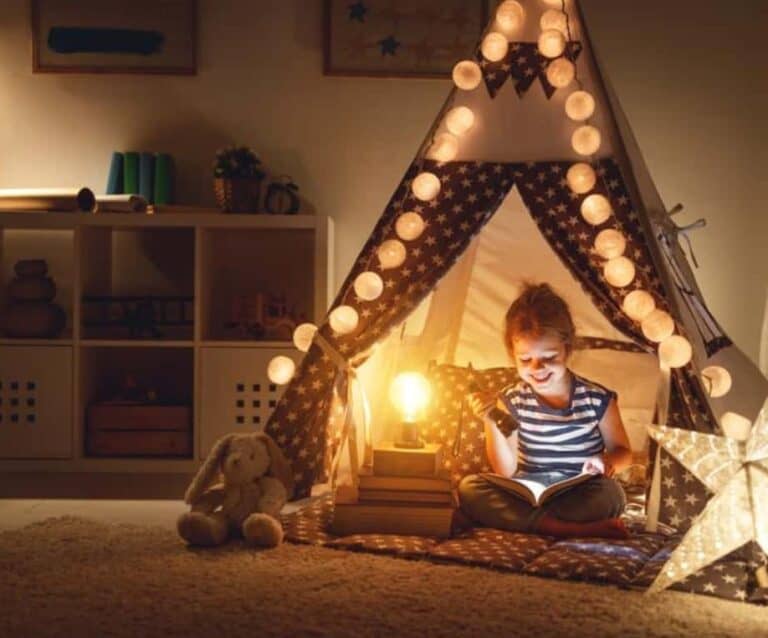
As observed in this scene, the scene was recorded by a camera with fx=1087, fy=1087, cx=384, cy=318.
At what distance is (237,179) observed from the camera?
3766 mm

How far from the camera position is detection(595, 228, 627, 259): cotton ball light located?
8.93ft

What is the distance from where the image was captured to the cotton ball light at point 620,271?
2721 millimetres

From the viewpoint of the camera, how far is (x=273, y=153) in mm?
4062

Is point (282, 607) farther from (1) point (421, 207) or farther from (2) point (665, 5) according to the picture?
(2) point (665, 5)

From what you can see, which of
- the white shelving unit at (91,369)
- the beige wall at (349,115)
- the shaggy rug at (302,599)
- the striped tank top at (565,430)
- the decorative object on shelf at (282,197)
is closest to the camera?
the shaggy rug at (302,599)

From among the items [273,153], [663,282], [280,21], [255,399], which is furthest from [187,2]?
[663,282]

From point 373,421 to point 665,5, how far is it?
1939 millimetres

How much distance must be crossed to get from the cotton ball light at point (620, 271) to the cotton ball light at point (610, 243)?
2 cm

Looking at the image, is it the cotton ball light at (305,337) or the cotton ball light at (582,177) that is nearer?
the cotton ball light at (582,177)

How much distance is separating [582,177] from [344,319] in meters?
0.72

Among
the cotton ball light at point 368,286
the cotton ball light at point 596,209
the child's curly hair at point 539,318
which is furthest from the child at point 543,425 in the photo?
the cotton ball light at point 368,286

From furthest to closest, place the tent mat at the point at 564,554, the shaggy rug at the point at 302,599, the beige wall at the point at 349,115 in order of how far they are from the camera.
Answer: the beige wall at the point at 349,115
the tent mat at the point at 564,554
the shaggy rug at the point at 302,599

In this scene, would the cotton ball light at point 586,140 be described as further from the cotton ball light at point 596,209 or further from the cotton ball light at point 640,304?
the cotton ball light at point 640,304

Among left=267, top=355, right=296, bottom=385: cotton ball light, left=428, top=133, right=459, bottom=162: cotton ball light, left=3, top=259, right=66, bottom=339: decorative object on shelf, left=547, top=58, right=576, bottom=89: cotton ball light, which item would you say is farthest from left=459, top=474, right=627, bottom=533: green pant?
A: left=3, top=259, right=66, bottom=339: decorative object on shelf
